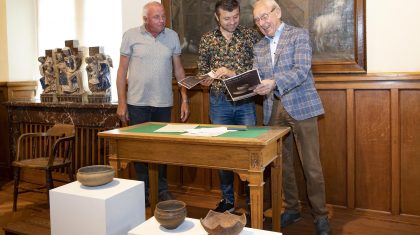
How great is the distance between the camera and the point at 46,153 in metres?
4.60

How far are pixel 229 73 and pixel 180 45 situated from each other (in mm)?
1009

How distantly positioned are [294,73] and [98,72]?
2254 mm

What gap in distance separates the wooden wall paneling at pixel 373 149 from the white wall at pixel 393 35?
21 centimetres

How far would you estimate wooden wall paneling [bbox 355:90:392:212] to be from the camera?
312 cm

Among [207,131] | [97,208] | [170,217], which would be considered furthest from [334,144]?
[97,208]

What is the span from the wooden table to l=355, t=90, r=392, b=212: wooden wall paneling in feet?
2.87

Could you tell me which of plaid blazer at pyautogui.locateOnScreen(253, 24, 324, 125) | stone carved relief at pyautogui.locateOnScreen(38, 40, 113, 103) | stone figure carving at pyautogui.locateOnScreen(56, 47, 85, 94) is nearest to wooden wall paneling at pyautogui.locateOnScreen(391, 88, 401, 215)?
plaid blazer at pyautogui.locateOnScreen(253, 24, 324, 125)

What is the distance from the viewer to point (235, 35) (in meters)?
3.17

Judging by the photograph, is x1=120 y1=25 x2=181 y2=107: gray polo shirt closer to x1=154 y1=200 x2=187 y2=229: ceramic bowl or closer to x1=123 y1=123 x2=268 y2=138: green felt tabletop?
x1=123 y1=123 x2=268 y2=138: green felt tabletop

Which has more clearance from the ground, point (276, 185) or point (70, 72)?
point (70, 72)

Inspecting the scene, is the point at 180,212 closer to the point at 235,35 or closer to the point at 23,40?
the point at 235,35

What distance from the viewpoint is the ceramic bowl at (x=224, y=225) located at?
5.74 ft

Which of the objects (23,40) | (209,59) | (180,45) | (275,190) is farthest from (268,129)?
(23,40)

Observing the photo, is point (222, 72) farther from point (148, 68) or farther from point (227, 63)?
point (148, 68)
